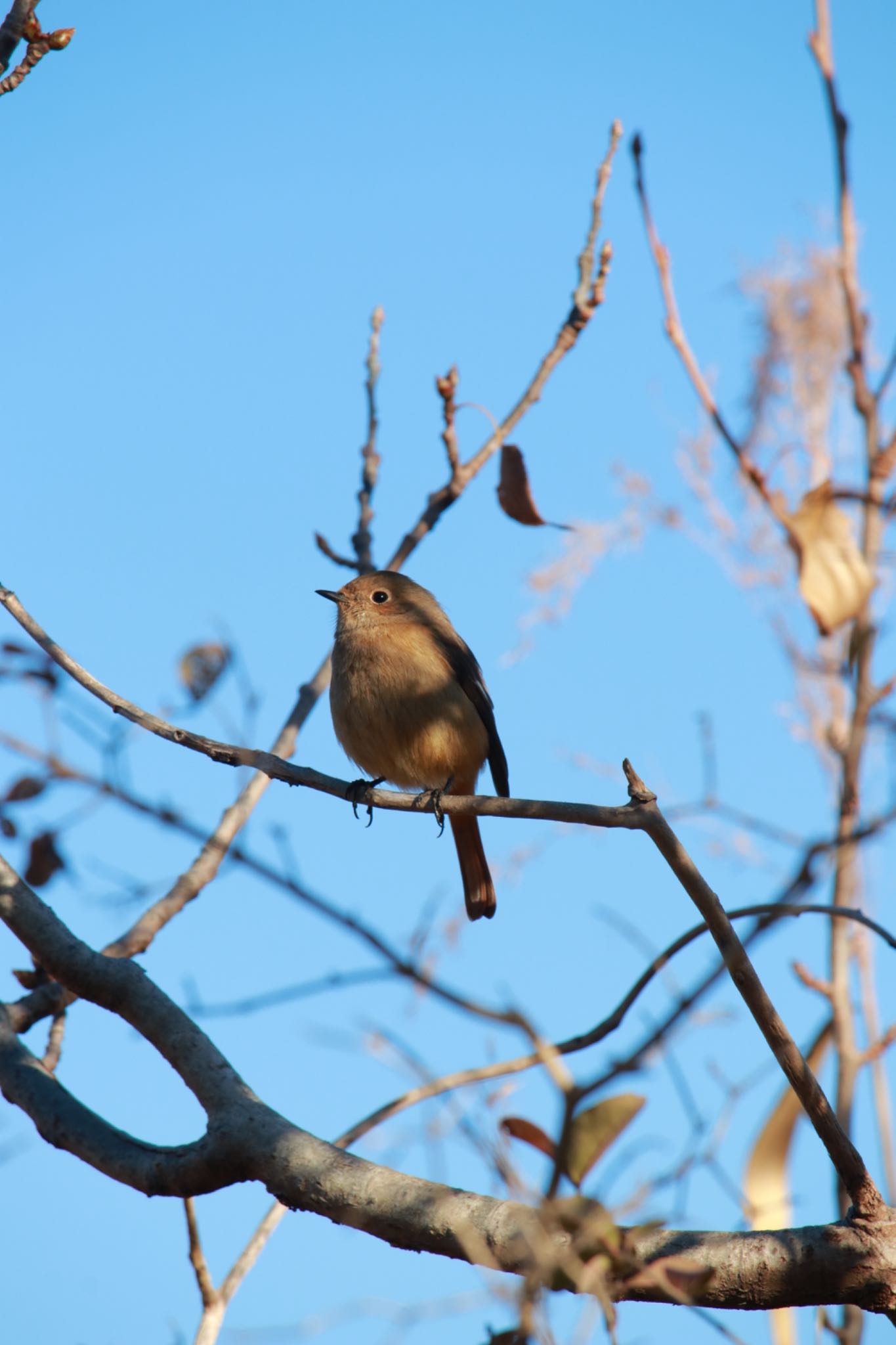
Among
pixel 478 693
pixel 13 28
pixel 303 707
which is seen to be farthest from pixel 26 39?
pixel 478 693

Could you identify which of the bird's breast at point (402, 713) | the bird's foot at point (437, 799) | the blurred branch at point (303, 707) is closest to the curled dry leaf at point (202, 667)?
the blurred branch at point (303, 707)

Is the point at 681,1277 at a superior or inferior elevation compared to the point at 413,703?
inferior

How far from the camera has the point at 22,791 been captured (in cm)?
364

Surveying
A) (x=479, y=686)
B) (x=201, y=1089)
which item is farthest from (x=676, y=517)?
(x=201, y=1089)

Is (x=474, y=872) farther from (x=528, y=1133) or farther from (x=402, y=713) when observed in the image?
(x=528, y=1133)

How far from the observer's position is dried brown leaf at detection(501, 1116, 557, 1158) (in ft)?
6.60

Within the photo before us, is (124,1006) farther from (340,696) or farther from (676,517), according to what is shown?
(676,517)

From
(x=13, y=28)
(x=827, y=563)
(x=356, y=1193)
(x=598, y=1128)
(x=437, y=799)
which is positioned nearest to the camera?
(x=598, y=1128)

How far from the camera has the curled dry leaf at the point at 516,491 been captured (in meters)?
3.79

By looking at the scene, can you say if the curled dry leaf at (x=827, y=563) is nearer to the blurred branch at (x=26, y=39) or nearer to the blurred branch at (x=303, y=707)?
the blurred branch at (x=303, y=707)

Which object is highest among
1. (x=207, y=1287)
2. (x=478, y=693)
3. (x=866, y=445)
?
(x=478, y=693)

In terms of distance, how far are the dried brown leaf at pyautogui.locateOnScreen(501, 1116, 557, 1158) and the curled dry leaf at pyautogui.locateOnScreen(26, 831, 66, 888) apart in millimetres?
2320

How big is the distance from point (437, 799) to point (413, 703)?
183cm

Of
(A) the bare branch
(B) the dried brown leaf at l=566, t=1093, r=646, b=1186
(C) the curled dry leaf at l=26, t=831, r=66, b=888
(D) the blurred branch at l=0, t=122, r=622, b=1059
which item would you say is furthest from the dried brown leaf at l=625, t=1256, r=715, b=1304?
(A) the bare branch
